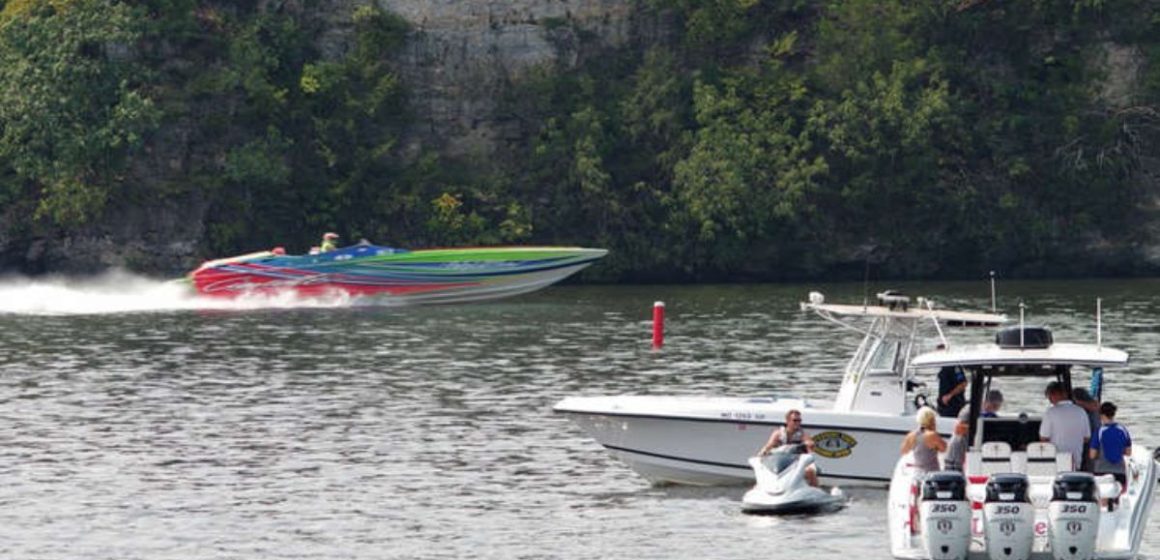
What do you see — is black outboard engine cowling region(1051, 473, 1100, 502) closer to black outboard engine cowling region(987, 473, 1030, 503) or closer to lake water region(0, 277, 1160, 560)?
black outboard engine cowling region(987, 473, 1030, 503)

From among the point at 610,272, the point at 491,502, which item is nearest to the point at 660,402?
the point at 491,502

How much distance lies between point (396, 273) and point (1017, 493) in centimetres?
4764

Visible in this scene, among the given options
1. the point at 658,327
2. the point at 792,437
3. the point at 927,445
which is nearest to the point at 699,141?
the point at 658,327

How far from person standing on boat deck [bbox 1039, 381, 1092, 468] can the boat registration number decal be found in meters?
5.62

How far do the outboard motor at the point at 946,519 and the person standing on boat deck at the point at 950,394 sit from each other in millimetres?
7227

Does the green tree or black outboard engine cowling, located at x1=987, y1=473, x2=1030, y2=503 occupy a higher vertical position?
the green tree

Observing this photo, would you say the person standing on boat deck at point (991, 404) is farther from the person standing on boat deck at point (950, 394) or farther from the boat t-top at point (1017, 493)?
the person standing on boat deck at point (950, 394)

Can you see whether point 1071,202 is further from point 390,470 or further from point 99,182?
point 390,470

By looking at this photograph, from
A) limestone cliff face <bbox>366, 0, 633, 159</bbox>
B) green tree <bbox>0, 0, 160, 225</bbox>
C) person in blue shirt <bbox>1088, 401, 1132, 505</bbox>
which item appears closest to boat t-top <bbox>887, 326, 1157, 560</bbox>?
person in blue shirt <bbox>1088, 401, 1132, 505</bbox>

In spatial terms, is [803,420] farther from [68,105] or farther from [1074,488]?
[68,105]

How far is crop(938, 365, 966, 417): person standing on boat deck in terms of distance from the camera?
38406 millimetres

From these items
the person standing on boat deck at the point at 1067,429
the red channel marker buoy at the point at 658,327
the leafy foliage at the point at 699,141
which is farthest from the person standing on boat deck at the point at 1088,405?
the leafy foliage at the point at 699,141

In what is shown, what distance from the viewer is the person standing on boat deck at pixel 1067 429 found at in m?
33.4

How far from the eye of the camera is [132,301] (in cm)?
7694
